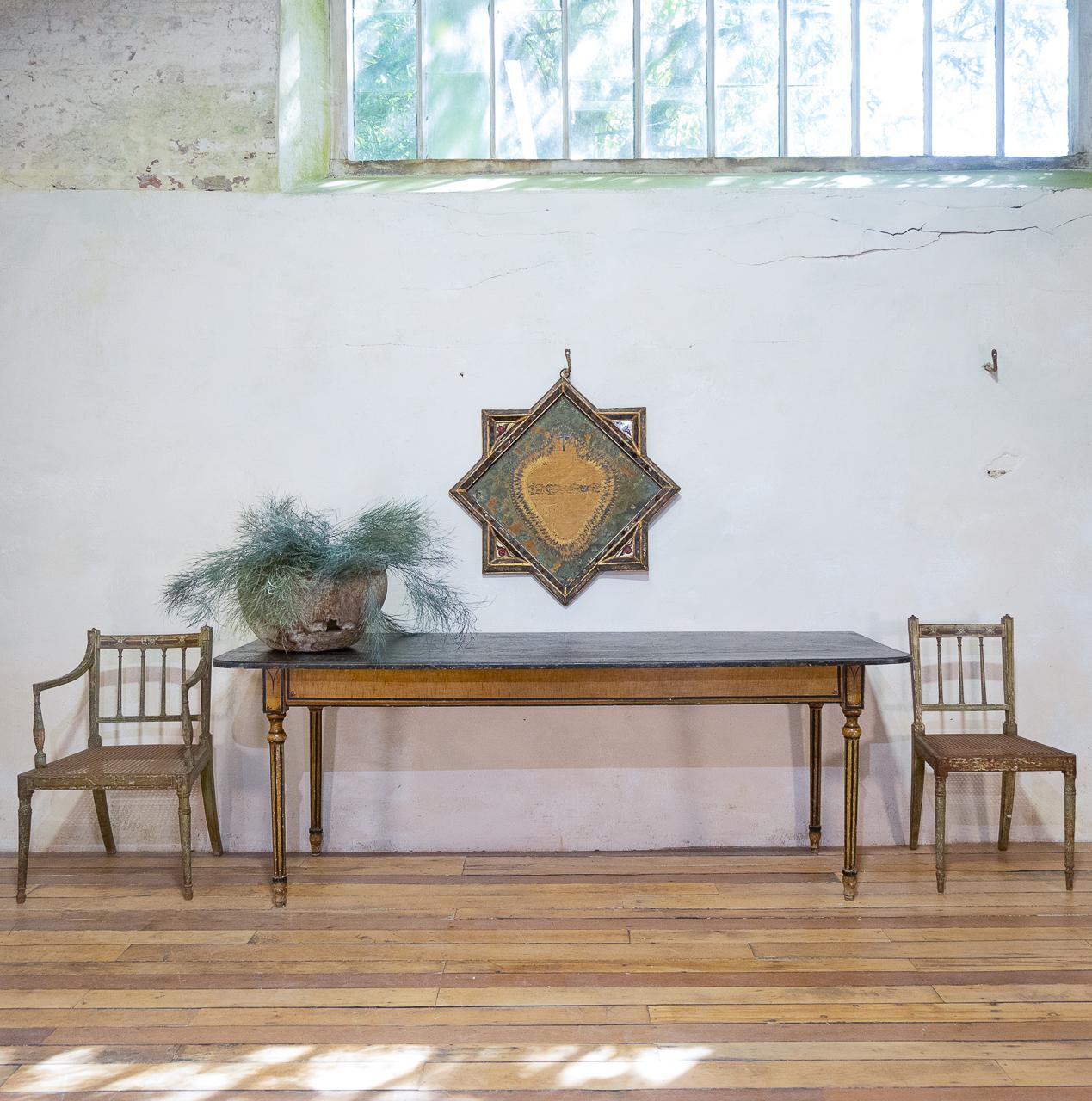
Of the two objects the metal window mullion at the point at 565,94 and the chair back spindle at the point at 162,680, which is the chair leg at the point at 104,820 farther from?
the metal window mullion at the point at 565,94

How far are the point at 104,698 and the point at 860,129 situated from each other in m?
3.79

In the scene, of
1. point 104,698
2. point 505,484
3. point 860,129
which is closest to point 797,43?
point 860,129

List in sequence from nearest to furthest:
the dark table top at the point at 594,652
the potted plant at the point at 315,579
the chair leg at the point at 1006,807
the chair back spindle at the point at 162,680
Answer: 1. the dark table top at the point at 594,652
2. the potted plant at the point at 315,579
3. the chair back spindle at the point at 162,680
4. the chair leg at the point at 1006,807

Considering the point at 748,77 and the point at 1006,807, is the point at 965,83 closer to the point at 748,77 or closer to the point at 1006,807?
the point at 748,77

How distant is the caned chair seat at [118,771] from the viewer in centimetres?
296

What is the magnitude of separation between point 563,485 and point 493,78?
171 centimetres

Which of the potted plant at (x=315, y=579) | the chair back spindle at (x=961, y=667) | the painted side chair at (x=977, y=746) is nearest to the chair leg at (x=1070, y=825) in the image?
the painted side chair at (x=977, y=746)

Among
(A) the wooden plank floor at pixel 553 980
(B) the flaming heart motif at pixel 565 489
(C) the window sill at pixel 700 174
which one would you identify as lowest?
(A) the wooden plank floor at pixel 553 980

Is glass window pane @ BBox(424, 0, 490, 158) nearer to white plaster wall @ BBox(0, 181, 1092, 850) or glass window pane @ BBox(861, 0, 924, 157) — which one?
white plaster wall @ BBox(0, 181, 1092, 850)

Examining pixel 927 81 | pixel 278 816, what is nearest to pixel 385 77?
pixel 927 81

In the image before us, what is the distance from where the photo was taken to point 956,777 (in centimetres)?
358

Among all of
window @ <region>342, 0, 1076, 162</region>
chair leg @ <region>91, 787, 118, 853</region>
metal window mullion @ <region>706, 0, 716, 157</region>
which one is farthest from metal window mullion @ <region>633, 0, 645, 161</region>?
chair leg @ <region>91, 787, 118, 853</region>

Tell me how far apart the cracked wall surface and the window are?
72 centimetres

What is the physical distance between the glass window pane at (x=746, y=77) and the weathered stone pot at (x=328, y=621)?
7.63 ft
